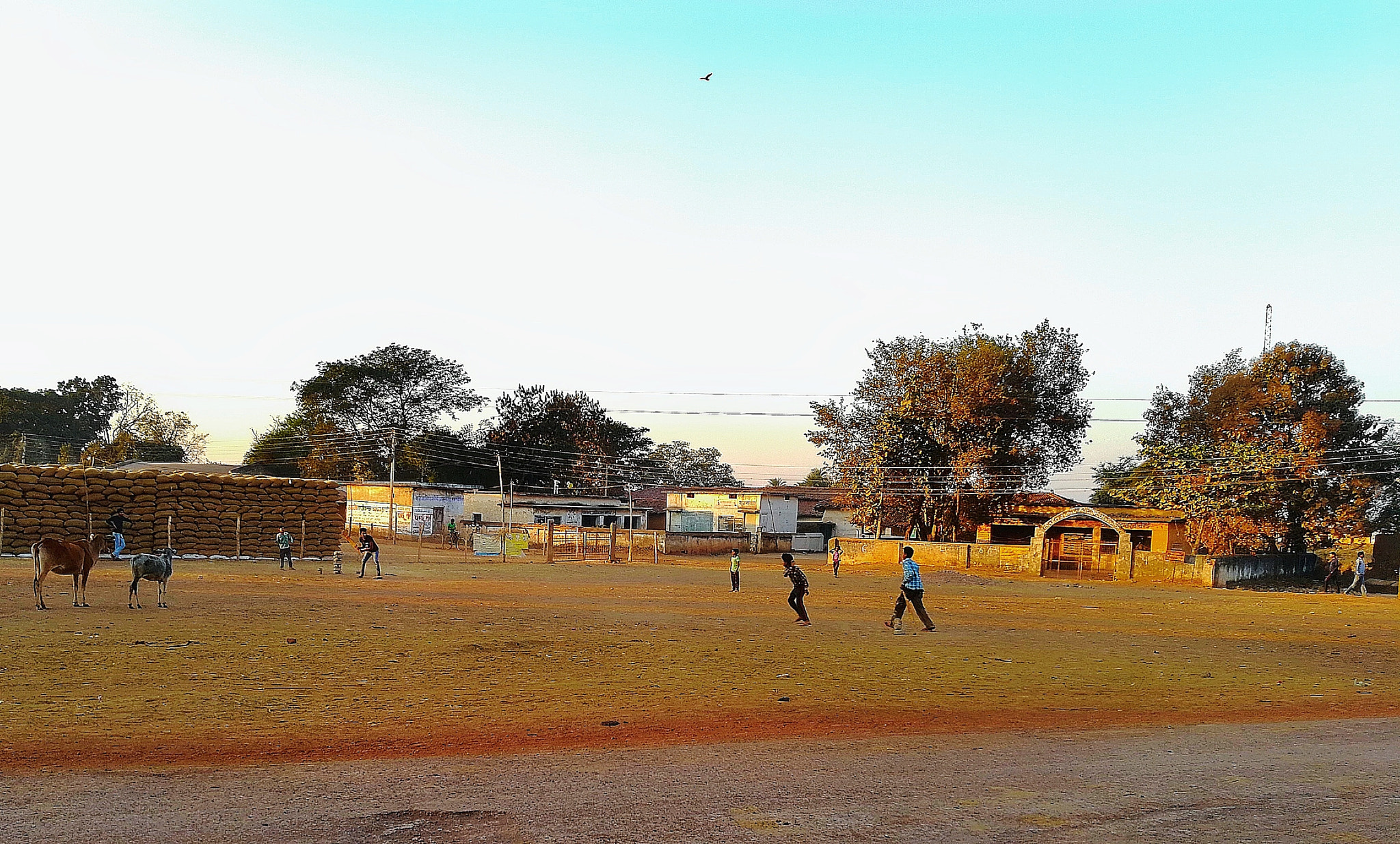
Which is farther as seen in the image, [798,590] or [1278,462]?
[1278,462]

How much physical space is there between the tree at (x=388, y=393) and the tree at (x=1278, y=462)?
60.9 meters

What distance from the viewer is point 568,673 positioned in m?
13.1

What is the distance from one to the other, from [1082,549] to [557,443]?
54.2 metres

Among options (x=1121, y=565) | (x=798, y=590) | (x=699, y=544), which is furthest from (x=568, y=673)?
(x=699, y=544)

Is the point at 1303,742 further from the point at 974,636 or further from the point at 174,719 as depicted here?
the point at 174,719

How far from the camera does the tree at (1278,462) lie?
4912cm

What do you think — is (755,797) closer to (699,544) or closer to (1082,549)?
(1082,549)

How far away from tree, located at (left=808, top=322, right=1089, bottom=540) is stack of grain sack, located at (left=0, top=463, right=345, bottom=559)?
31304 millimetres

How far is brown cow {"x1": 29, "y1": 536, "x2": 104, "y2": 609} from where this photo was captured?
56.7ft

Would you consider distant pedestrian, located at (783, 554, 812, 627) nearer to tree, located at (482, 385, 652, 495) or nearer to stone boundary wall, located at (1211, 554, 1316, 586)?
stone boundary wall, located at (1211, 554, 1316, 586)

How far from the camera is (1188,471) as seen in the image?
168 ft

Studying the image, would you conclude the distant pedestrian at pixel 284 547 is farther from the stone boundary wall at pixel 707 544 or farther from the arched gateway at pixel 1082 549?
the arched gateway at pixel 1082 549

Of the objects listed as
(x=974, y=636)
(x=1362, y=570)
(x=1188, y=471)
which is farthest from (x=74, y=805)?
(x=1188, y=471)

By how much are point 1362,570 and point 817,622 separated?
1174 inches
